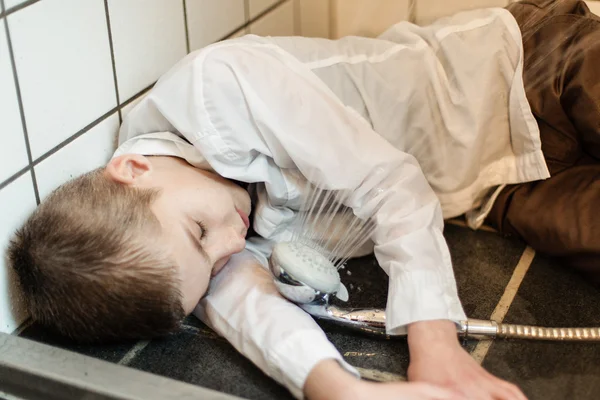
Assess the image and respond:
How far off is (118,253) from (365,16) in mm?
605

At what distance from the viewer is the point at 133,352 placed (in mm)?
732

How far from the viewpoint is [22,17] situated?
0.66 metres

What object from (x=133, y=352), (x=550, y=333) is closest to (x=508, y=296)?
(x=550, y=333)

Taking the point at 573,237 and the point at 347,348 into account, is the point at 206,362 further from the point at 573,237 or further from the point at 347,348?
the point at 573,237

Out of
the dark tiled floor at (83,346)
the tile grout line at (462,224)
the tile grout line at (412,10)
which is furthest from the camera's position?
the tile grout line at (412,10)

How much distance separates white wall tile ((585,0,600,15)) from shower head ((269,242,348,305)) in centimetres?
51

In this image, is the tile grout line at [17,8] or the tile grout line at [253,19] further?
the tile grout line at [253,19]

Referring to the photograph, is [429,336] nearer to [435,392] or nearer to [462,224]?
[435,392]

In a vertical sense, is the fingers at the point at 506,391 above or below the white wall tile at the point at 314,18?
below

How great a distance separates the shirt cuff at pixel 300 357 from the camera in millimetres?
654

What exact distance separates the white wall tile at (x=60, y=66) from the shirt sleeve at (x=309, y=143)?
0.07 m

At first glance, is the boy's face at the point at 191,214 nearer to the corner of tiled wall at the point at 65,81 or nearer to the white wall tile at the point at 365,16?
the corner of tiled wall at the point at 65,81

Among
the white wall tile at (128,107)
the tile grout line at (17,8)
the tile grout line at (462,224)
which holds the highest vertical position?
the tile grout line at (17,8)

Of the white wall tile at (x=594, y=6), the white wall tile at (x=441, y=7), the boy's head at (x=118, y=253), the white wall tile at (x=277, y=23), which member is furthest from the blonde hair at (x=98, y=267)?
the white wall tile at (x=594, y=6)
